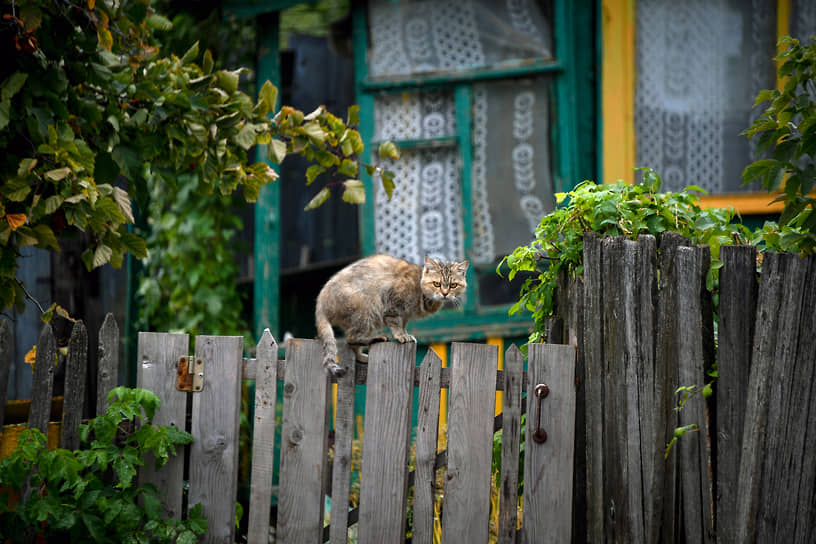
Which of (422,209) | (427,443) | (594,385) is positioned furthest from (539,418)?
(422,209)

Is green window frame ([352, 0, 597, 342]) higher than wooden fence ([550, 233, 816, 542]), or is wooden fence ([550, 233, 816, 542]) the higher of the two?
green window frame ([352, 0, 597, 342])

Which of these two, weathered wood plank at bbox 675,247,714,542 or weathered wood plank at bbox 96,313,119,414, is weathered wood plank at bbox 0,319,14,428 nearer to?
weathered wood plank at bbox 96,313,119,414

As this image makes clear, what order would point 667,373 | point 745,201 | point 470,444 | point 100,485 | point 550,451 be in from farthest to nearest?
1. point 745,201
2. point 100,485
3. point 470,444
4. point 550,451
5. point 667,373

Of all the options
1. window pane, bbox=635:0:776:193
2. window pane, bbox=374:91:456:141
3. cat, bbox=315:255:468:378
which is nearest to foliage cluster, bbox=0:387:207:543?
cat, bbox=315:255:468:378

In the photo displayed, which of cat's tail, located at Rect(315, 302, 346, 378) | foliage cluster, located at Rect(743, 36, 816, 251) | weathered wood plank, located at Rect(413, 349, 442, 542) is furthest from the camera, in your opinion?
cat's tail, located at Rect(315, 302, 346, 378)

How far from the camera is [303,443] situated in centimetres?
322

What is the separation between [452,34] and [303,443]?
3.56 m

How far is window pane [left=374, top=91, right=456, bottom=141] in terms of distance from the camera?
544 cm

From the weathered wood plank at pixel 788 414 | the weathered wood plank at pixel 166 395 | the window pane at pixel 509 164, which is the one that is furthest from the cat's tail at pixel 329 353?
the window pane at pixel 509 164

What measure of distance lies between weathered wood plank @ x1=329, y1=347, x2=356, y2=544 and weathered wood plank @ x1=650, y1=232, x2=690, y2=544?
53.2 inches

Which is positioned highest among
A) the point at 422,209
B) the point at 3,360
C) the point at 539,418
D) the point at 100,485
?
the point at 422,209

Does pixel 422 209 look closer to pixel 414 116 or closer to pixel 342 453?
pixel 414 116

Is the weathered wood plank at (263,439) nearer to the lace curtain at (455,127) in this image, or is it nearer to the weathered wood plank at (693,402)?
the weathered wood plank at (693,402)

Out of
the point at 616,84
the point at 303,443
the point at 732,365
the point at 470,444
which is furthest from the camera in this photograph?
the point at 616,84
